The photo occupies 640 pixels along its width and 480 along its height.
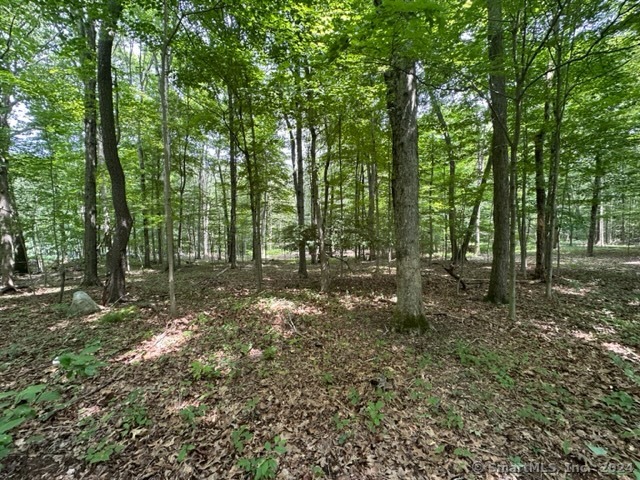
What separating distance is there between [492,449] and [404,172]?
4.00 metres

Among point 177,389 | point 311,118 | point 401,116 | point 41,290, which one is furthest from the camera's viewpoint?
point 41,290

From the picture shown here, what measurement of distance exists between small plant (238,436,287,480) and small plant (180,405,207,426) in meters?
0.83

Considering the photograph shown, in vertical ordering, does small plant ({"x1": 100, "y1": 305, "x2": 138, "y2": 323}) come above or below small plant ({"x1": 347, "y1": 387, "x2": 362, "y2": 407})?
above

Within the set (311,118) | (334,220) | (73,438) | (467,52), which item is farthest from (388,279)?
(73,438)

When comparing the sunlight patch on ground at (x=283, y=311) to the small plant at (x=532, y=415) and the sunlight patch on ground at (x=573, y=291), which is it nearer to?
the small plant at (x=532, y=415)

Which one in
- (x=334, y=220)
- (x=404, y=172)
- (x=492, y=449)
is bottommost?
(x=492, y=449)

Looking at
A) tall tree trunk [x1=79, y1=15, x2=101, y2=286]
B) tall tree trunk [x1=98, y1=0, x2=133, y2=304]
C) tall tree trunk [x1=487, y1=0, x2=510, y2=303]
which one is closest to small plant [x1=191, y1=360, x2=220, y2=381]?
tall tree trunk [x1=98, y1=0, x2=133, y2=304]

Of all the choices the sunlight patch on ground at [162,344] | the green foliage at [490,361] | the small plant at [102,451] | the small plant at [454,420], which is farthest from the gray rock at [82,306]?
the green foliage at [490,361]

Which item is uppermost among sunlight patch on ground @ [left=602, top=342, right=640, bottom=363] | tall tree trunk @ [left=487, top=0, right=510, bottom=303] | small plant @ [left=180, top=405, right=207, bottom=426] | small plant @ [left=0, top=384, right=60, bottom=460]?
tall tree trunk @ [left=487, top=0, right=510, bottom=303]

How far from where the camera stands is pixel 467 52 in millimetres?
5160

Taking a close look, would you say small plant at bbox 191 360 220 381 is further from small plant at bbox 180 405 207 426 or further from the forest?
small plant at bbox 180 405 207 426

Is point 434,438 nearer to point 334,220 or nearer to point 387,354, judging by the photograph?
point 387,354

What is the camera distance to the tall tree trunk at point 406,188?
15.9 feet

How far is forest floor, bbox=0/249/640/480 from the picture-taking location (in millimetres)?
2617
